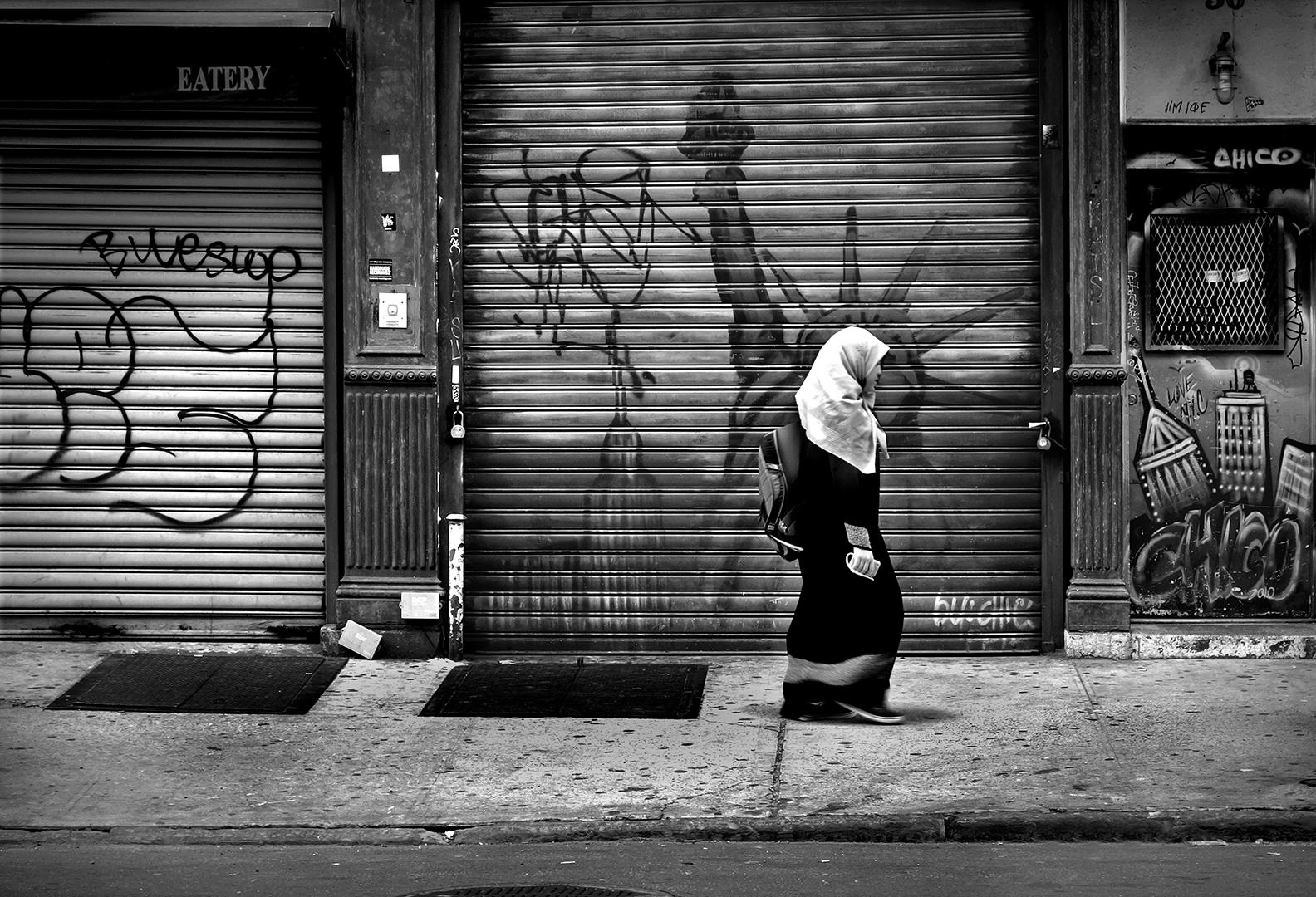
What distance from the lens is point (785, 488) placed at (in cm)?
816

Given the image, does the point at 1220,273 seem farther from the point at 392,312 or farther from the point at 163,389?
the point at 163,389

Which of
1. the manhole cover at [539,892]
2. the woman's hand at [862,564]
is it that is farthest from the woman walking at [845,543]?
the manhole cover at [539,892]

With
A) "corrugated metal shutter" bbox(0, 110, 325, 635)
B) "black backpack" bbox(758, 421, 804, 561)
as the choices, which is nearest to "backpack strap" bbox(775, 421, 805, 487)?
"black backpack" bbox(758, 421, 804, 561)

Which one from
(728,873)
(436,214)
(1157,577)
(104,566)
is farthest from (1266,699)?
(104,566)

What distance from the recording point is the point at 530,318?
9.90m

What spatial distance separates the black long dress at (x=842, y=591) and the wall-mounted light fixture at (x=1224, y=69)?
3.27m

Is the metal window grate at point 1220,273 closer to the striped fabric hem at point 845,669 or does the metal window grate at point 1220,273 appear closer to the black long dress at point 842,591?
the black long dress at point 842,591

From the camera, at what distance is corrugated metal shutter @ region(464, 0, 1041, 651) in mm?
9742

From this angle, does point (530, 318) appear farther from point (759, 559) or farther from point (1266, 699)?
point (1266, 699)

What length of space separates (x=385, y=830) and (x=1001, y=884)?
95.5 inches

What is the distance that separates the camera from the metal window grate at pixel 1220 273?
9664 mm

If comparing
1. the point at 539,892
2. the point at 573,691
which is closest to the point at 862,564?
the point at 573,691

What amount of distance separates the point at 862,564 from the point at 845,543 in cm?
16

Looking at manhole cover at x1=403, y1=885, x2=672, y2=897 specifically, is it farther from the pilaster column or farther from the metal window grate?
the metal window grate
